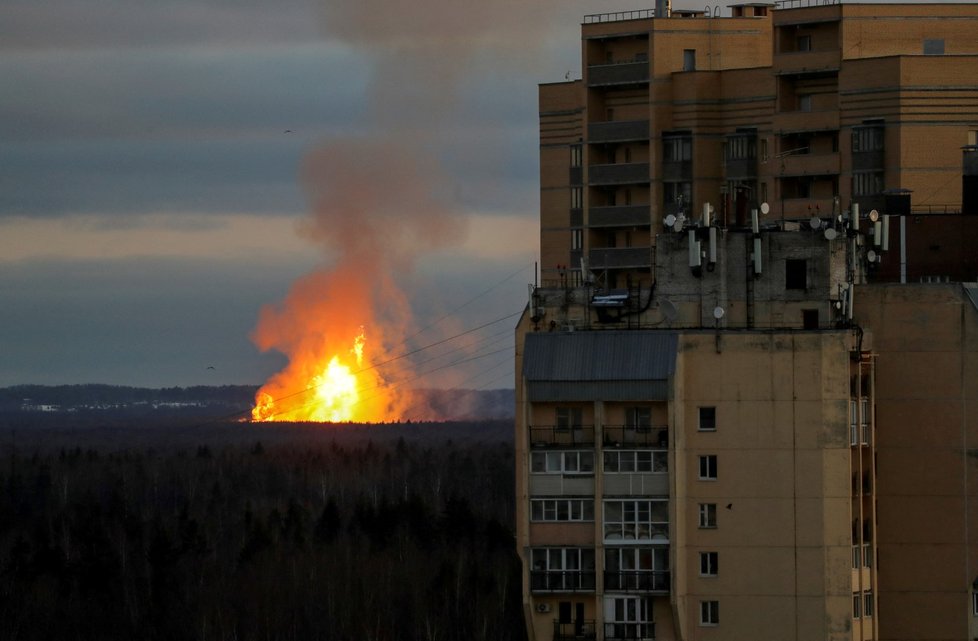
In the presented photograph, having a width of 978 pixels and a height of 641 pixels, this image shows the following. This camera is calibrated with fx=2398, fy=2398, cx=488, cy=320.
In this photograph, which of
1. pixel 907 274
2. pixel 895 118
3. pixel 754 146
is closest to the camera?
pixel 907 274

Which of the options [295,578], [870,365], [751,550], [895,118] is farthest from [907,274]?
[295,578]

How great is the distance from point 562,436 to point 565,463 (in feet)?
3.51

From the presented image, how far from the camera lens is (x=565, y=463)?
8812 centimetres

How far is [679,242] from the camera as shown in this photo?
90688 millimetres

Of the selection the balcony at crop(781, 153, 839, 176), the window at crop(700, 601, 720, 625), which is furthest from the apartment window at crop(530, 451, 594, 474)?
the balcony at crop(781, 153, 839, 176)

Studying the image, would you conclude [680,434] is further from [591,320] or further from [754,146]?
[754,146]

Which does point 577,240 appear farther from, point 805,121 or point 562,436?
point 562,436

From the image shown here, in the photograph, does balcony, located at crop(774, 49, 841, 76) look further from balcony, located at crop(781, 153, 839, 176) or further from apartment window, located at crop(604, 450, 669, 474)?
apartment window, located at crop(604, 450, 669, 474)

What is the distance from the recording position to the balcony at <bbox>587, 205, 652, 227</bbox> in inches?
5620

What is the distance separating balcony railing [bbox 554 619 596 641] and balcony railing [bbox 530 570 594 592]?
1.34 m

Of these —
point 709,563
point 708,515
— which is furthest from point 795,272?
point 709,563

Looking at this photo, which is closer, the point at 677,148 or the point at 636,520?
the point at 636,520

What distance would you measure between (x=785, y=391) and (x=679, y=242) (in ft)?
24.6

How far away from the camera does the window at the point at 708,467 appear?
87.4 metres
